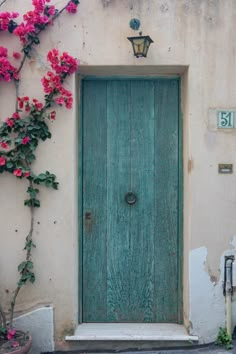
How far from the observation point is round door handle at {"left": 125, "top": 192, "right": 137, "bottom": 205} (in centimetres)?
414

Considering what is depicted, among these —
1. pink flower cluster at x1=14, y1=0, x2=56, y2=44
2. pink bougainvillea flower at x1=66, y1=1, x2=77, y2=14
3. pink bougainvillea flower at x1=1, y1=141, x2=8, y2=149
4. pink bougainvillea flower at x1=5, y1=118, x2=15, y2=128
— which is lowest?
pink bougainvillea flower at x1=1, y1=141, x2=8, y2=149

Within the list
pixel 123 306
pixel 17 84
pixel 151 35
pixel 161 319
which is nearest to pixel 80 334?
pixel 123 306

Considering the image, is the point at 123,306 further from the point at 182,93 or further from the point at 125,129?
the point at 182,93

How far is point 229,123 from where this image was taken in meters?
3.88

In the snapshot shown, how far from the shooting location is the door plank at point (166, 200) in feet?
13.6

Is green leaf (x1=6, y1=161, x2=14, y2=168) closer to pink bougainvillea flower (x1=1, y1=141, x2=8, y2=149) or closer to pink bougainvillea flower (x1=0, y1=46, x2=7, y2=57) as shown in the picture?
pink bougainvillea flower (x1=1, y1=141, x2=8, y2=149)

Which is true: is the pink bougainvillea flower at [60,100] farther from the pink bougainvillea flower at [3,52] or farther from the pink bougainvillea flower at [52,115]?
the pink bougainvillea flower at [3,52]

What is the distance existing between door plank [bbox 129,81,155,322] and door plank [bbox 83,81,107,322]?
0.24 m

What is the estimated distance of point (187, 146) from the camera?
3943 millimetres

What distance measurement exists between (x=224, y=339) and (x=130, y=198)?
1.37 metres

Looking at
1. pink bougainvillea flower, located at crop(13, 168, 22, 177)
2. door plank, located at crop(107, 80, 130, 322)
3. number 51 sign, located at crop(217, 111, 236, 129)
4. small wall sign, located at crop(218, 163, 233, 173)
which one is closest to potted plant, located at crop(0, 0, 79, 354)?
pink bougainvillea flower, located at crop(13, 168, 22, 177)

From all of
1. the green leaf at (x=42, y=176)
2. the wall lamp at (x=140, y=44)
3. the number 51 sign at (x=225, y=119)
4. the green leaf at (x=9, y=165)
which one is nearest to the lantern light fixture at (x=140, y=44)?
the wall lamp at (x=140, y=44)

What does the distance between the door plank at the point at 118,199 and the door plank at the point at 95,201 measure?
0.04m

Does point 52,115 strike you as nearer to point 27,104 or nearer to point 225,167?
point 27,104
